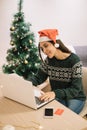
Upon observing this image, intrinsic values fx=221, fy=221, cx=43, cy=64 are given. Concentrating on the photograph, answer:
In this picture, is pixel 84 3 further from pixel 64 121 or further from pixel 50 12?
pixel 64 121

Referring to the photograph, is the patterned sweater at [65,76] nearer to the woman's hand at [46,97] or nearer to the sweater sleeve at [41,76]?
the sweater sleeve at [41,76]

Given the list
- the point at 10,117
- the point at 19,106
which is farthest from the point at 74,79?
the point at 10,117

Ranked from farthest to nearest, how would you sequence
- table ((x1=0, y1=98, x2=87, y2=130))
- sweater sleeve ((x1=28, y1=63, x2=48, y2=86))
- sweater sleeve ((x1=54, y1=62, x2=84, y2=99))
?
1. sweater sleeve ((x1=28, y1=63, x2=48, y2=86))
2. sweater sleeve ((x1=54, y1=62, x2=84, y2=99))
3. table ((x1=0, y1=98, x2=87, y2=130))

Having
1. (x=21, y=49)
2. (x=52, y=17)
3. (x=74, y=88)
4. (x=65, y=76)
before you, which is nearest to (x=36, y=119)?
(x=74, y=88)

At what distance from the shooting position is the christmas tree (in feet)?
9.89

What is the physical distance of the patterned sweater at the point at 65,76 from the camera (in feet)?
6.17

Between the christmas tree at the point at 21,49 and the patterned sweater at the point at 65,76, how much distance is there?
959mm

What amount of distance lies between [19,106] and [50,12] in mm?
2748

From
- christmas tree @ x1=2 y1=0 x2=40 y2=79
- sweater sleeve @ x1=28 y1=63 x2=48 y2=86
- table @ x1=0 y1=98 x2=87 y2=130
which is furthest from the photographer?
christmas tree @ x1=2 y1=0 x2=40 y2=79

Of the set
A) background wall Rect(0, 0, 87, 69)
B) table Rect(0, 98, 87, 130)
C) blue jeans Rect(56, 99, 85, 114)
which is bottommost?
blue jeans Rect(56, 99, 85, 114)

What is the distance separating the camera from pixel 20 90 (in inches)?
61.8

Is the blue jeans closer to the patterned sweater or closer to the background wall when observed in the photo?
the patterned sweater

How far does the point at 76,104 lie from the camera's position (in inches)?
77.9

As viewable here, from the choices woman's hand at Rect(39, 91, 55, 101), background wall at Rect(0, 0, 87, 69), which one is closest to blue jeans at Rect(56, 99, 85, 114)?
woman's hand at Rect(39, 91, 55, 101)
